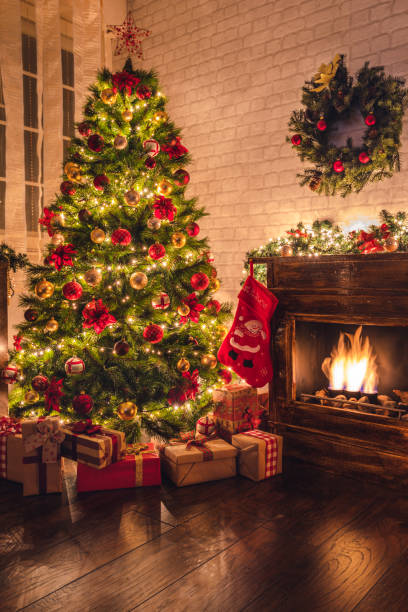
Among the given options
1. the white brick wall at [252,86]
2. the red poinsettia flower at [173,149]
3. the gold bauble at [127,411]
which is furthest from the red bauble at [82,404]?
the white brick wall at [252,86]

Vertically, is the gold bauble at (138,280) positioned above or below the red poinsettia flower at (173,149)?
below

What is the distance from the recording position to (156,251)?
2326 millimetres

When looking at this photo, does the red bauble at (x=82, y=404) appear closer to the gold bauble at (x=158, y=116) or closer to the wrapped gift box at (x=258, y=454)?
the wrapped gift box at (x=258, y=454)

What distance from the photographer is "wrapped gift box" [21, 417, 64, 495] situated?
6.68 feet

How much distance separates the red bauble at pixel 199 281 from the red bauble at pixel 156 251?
0.21 meters

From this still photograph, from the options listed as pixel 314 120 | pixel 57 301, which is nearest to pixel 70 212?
pixel 57 301

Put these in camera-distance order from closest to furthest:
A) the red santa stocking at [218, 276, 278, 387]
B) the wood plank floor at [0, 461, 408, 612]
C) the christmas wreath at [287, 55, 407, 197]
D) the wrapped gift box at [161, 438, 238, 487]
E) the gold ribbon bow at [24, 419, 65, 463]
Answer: the wood plank floor at [0, 461, 408, 612]
the gold ribbon bow at [24, 419, 65, 463]
the wrapped gift box at [161, 438, 238, 487]
the red santa stocking at [218, 276, 278, 387]
the christmas wreath at [287, 55, 407, 197]

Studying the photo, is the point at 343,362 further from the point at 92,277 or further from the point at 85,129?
the point at 85,129

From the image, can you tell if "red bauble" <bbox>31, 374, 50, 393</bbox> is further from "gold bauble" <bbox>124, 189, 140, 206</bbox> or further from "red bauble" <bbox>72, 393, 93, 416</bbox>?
"gold bauble" <bbox>124, 189, 140, 206</bbox>

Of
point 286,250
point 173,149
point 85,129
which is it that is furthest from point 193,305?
point 85,129

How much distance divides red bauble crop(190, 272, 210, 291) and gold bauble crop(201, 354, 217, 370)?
0.38 metres

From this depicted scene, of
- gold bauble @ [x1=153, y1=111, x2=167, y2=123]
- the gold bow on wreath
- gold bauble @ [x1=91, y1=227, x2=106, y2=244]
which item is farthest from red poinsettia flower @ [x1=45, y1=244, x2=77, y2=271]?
the gold bow on wreath

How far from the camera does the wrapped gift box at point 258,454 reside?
7.32ft

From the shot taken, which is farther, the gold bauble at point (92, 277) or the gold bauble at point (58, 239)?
the gold bauble at point (58, 239)
